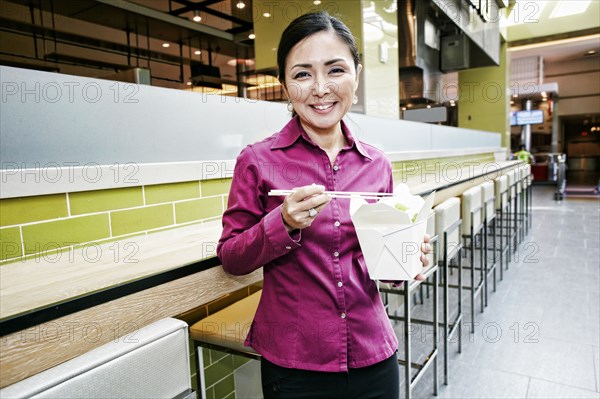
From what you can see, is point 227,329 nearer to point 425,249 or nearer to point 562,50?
point 425,249

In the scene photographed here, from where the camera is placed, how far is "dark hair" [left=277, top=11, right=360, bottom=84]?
1027 millimetres

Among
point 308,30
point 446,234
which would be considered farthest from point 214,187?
point 446,234

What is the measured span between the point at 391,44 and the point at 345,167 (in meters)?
3.66

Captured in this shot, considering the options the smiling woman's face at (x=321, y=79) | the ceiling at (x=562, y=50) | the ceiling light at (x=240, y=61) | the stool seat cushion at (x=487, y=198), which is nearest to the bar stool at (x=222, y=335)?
the smiling woman's face at (x=321, y=79)

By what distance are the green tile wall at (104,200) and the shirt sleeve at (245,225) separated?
60cm

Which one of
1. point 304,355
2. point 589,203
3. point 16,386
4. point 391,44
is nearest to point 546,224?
point 589,203

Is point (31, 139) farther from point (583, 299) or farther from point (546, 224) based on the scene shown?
point (546, 224)

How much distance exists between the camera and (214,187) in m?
1.85

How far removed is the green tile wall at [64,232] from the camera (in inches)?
47.7

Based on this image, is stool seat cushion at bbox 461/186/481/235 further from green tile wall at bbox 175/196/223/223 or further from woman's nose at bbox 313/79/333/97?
woman's nose at bbox 313/79/333/97

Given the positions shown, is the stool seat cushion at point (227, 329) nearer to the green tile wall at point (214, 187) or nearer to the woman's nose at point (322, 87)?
the green tile wall at point (214, 187)

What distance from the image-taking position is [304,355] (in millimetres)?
995

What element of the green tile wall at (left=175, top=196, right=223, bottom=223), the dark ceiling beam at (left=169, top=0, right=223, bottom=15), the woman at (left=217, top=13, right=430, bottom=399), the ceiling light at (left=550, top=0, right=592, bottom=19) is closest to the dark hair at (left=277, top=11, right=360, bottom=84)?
the woman at (left=217, top=13, right=430, bottom=399)

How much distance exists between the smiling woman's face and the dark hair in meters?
0.01
